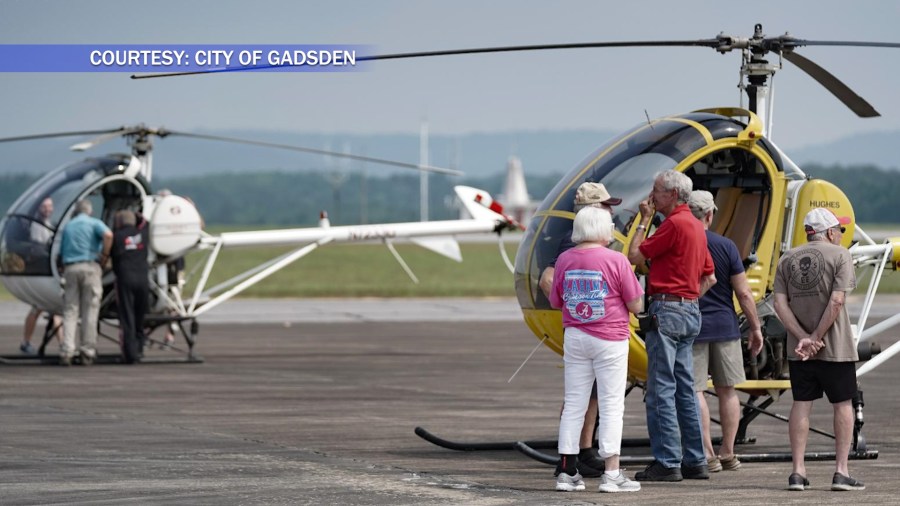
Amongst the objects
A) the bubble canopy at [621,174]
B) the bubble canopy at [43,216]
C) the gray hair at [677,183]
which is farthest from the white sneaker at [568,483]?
the bubble canopy at [43,216]

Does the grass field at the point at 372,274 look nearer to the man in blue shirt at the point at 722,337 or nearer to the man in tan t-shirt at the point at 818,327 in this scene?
the man in blue shirt at the point at 722,337

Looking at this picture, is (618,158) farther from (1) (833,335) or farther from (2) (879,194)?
(2) (879,194)

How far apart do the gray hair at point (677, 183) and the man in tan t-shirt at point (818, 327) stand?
2.27 feet

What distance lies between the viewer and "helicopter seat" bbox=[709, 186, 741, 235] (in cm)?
1005

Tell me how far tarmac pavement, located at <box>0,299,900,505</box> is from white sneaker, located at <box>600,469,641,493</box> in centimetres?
9

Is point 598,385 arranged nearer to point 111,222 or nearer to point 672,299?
point 672,299

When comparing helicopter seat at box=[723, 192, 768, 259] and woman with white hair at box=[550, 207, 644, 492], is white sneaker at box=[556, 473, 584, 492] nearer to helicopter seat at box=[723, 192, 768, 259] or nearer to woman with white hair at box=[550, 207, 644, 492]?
woman with white hair at box=[550, 207, 644, 492]

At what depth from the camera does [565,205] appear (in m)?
9.18

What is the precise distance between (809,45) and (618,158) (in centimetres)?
141

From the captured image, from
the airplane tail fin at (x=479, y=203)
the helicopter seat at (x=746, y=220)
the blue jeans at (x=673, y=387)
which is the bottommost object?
the blue jeans at (x=673, y=387)

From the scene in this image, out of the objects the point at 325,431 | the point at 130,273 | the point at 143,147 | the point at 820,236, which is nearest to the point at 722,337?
the point at 820,236

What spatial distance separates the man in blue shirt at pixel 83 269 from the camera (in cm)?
1605

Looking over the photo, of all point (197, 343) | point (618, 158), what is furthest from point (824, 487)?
point (197, 343)

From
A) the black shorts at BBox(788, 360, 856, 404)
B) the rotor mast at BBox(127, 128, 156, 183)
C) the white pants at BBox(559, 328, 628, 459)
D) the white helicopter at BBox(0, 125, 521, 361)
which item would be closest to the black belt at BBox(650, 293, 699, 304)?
the white pants at BBox(559, 328, 628, 459)
